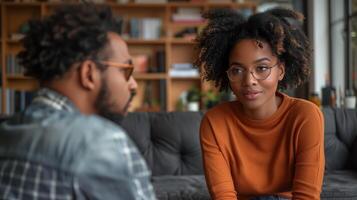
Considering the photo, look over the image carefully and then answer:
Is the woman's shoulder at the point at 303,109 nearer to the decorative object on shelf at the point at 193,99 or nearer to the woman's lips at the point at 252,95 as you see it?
the woman's lips at the point at 252,95

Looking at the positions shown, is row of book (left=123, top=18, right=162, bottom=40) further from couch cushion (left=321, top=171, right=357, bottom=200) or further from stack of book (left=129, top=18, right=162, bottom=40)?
couch cushion (left=321, top=171, right=357, bottom=200)

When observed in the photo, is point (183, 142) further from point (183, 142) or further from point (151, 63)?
point (151, 63)

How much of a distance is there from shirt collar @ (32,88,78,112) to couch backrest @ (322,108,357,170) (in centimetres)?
214

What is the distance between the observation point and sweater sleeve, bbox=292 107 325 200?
1553 mm

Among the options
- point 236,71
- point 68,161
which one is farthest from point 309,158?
point 68,161

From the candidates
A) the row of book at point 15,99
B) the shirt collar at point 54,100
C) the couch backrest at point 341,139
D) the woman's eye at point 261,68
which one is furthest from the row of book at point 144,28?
the shirt collar at point 54,100

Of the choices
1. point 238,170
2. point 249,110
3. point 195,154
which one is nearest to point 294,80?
point 249,110

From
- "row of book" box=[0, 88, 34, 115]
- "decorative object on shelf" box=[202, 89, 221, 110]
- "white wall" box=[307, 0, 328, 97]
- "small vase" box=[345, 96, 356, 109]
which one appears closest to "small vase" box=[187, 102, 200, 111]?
"decorative object on shelf" box=[202, 89, 221, 110]

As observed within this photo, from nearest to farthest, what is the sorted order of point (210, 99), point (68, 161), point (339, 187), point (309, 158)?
point (68, 161)
point (309, 158)
point (339, 187)
point (210, 99)

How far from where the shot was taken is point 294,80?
187 centimetres

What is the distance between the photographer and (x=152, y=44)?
19.1 ft

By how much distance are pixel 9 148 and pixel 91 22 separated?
29cm

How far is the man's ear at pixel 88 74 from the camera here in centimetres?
93

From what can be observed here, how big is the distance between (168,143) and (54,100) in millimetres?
1827
